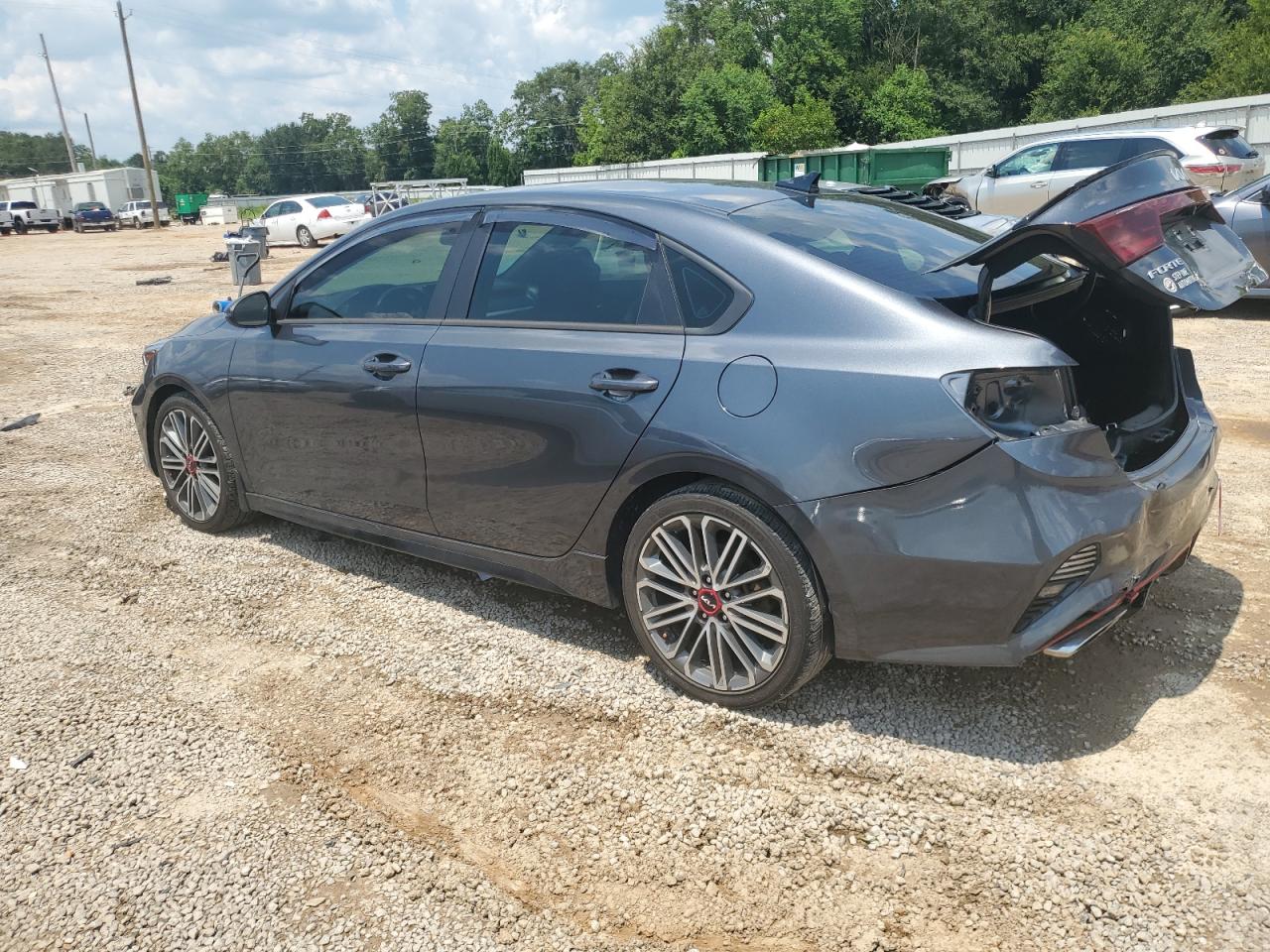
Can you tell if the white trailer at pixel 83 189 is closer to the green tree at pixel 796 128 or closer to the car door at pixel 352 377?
the green tree at pixel 796 128

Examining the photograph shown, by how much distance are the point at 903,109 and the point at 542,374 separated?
54.8m

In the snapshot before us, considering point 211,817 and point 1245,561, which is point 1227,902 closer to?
point 1245,561

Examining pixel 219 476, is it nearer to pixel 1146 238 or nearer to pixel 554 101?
pixel 1146 238

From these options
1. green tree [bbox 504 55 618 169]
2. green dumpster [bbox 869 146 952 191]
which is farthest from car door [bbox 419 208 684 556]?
green tree [bbox 504 55 618 169]

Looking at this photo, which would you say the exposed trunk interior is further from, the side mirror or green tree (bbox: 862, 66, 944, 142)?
green tree (bbox: 862, 66, 944, 142)

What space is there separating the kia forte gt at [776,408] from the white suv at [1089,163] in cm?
1138

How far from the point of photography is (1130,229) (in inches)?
104

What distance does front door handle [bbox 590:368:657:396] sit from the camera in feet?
10.5

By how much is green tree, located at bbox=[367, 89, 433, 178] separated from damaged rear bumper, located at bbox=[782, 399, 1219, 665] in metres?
124

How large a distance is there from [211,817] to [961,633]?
223 centimetres

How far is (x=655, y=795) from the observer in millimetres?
2895

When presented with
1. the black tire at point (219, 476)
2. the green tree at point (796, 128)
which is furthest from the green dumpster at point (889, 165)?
the green tree at point (796, 128)

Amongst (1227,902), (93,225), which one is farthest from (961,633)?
(93,225)

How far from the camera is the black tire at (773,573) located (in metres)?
2.98
